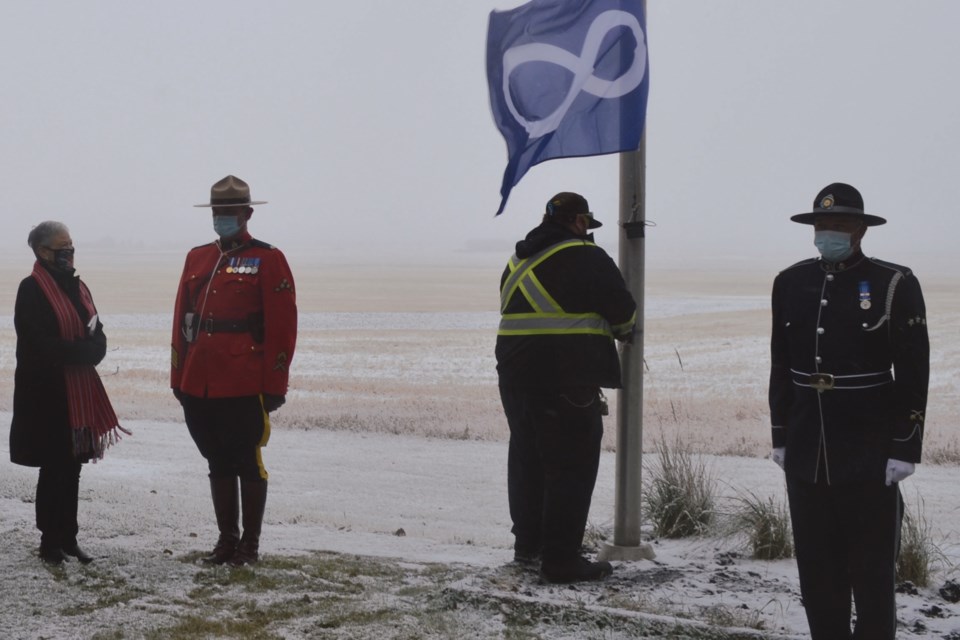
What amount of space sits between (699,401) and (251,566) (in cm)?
1178

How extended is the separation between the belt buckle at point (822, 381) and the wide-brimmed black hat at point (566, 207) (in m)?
1.58

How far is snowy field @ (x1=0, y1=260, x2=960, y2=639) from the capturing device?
5.00m

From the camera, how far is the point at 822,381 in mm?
4434

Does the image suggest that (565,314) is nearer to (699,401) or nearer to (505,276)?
(505,276)

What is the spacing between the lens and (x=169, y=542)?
263 inches

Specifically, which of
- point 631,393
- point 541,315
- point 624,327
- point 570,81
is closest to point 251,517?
point 541,315

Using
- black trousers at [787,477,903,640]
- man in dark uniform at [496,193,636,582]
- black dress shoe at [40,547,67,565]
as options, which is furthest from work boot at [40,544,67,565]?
black trousers at [787,477,903,640]

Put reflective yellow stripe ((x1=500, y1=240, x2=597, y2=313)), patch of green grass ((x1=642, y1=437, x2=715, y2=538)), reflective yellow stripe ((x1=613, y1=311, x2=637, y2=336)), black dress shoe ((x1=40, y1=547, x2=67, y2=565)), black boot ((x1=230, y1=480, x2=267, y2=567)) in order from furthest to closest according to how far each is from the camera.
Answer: patch of green grass ((x1=642, y1=437, x2=715, y2=538)) → black boot ((x1=230, y1=480, x2=267, y2=567)) → black dress shoe ((x1=40, y1=547, x2=67, y2=565)) → reflective yellow stripe ((x1=500, y1=240, x2=597, y2=313)) → reflective yellow stripe ((x1=613, y1=311, x2=637, y2=336))

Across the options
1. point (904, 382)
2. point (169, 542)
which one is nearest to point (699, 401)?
point (169, 542)

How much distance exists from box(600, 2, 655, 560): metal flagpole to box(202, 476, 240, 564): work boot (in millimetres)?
1853

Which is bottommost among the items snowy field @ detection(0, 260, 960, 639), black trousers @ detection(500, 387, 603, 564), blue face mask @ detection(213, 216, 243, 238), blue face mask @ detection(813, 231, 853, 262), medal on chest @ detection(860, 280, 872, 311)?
snowy field @ detection(0, 260, 960, 639)

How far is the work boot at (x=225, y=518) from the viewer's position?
6.09m

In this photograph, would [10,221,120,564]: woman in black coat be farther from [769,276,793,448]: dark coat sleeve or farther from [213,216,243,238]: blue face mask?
[769,276,793,448]: dark coat sleeve

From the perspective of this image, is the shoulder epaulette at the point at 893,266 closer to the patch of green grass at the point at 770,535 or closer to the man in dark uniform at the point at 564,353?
the man in dark uniform at the point at 564,353
